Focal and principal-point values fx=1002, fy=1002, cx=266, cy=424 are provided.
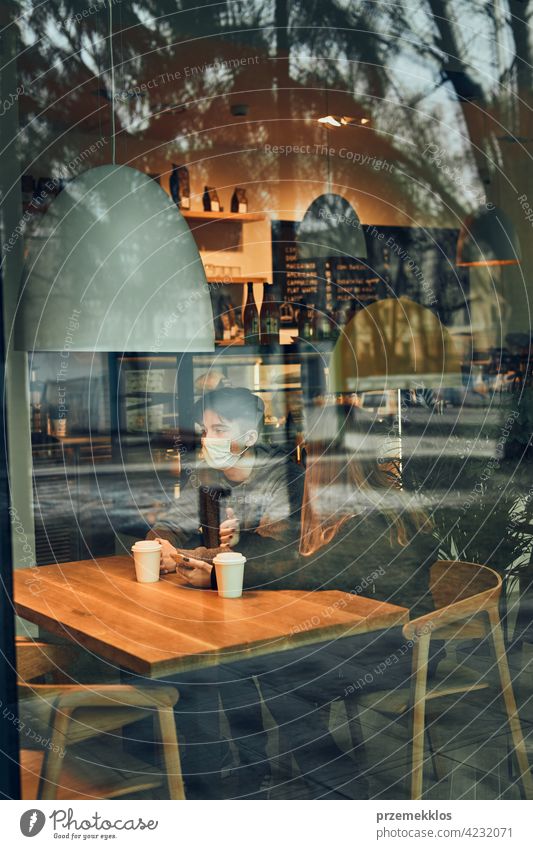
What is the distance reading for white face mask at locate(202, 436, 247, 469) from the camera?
9.15ft

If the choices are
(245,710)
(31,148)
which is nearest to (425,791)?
(245,710)

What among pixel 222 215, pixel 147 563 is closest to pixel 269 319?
pixel 222 215

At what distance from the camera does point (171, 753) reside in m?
1.64

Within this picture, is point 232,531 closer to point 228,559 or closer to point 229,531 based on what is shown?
point 229,531

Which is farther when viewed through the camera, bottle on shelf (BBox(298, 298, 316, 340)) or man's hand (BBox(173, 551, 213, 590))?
bottle on shelf (BBox(298, 298, 316, 340))

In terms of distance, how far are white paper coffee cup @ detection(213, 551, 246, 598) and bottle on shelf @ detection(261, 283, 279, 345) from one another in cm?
185

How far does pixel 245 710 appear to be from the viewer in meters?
1.90

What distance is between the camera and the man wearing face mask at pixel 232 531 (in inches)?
70.8

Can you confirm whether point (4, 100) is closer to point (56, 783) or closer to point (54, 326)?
point (54, 326)

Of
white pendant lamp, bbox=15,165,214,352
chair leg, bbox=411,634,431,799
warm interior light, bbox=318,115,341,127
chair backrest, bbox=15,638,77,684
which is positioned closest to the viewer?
white pendant lamp, bbox=15,165,214,352

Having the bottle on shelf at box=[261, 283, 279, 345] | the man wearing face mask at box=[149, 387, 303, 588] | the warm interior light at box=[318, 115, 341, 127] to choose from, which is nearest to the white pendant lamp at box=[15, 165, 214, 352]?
the man wearing face mask at box=[149, 387, 303, 588]

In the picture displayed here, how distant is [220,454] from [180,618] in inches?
48.0

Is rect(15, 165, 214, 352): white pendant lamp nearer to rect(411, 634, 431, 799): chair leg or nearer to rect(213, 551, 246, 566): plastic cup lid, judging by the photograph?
rect(213, 551, 246, 566): plastic cup lid
